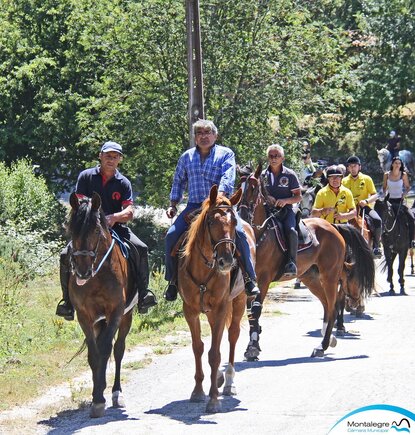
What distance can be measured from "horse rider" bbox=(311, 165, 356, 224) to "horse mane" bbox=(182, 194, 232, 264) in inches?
233

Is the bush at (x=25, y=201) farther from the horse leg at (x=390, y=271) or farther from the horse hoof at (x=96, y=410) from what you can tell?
the horse hoof at (x=96, y=410)

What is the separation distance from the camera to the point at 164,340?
15.5 metres

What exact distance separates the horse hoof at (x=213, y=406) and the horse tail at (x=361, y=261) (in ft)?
19.7

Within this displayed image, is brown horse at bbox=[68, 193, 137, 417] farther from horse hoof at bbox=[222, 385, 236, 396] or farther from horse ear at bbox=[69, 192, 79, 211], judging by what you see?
horse hoof at bbox=[222, 385, 236, 396]

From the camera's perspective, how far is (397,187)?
22688mm

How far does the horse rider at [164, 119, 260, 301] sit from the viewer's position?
1177 cm

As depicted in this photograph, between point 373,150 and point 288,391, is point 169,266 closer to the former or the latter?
point 288,391

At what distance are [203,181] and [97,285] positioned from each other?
1847mm

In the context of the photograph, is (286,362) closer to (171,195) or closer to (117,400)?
(171,195)

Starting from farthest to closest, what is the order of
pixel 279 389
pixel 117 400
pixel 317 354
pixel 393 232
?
pixel 393 232 → pixel 317 354 → pixel 279 389 → pixel 117 400

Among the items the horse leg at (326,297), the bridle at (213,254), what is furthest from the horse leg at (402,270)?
the bridle at (213,254)

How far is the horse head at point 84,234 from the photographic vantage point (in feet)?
34.3

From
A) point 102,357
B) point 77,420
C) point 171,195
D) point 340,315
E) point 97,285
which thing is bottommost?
point 77,420

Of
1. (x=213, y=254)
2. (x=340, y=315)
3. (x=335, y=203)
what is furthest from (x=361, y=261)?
(x=213, y=254)
